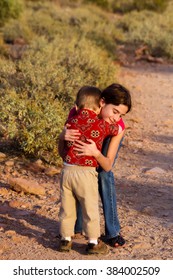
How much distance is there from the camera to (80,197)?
5625 millimetres

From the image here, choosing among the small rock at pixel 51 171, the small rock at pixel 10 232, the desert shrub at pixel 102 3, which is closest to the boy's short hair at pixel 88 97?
the small rock at pixel 10 232

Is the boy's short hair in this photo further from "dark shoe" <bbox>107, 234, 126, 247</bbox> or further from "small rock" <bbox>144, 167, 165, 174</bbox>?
"small rock" <bbox>144, 167, 165, 174</bbox>

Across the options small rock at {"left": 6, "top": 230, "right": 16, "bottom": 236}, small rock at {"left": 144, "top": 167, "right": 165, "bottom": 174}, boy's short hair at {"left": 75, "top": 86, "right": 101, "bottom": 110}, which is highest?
boy's short hair at {"left": 75, "top": 86, "right": 101, "bottom": 110}

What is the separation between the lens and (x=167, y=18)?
30406mm

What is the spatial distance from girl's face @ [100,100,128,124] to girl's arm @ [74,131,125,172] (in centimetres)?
16

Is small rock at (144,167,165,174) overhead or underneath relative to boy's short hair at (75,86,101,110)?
underneath

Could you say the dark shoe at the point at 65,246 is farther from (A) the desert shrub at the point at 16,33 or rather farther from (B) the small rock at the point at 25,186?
(A) the desert shrub at the point at 16,33

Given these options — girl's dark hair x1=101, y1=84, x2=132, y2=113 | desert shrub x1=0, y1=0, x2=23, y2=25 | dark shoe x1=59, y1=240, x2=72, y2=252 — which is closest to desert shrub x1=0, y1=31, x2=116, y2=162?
dark shoe x1=59, y1=240, x2=72, y2=252

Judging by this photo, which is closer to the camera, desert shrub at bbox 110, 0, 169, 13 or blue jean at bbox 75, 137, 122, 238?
blue jean at bbox 75, 137, 122, 238

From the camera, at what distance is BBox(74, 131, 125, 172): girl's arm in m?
5.47

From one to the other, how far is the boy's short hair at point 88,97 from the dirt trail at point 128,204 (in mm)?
1332

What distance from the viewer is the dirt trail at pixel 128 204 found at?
596cm

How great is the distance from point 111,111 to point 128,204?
212 cm

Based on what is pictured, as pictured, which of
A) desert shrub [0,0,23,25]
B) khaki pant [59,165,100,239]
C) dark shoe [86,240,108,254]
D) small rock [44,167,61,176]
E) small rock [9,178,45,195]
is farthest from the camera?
desert shrub [0,0,23,25]
